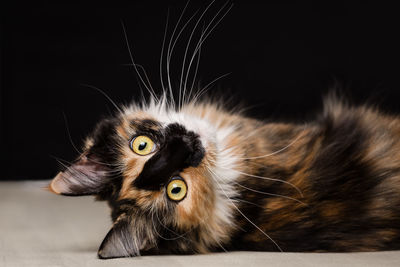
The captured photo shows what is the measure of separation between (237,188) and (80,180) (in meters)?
0.44

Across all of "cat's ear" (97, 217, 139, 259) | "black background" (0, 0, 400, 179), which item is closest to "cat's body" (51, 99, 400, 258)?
"cat's ear" (97, 217, 139, 259)

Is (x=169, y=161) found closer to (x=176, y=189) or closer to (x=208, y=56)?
(x=176, y=189)

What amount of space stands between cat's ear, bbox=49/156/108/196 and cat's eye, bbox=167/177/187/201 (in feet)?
0.64

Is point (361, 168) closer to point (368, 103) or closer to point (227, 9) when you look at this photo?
point (368, 103)

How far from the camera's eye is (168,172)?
4.83 feet

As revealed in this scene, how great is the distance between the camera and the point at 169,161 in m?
1.47

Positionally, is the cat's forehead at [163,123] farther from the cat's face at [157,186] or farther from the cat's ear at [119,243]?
the cat's ear at [119,243]

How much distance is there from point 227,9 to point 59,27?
818 mm

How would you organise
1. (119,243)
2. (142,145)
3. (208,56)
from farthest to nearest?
(208,56) → (142,145) → (119,243)

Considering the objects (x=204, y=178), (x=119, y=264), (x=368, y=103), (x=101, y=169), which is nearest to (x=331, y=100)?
(x=368, y=103)

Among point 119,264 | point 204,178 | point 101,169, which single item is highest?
point 204,178

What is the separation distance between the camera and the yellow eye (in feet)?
5.15

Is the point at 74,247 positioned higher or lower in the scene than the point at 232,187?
lower

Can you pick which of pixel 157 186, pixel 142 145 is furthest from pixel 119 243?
pixel 142 145
